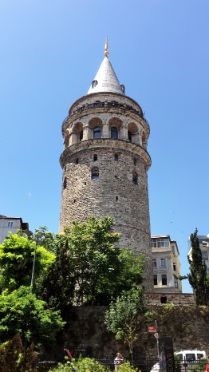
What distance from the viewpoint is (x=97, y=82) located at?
127ft

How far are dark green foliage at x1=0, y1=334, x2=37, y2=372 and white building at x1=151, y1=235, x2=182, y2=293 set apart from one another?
44.0 meters

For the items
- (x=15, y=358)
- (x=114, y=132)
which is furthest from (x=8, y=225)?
(x=15, y=358)

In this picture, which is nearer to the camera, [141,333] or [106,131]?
[141,333]

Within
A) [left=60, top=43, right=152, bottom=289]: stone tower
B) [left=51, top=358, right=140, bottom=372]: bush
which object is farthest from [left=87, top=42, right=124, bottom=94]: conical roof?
[left=51, top=358, right=140, bottom=372]: bush

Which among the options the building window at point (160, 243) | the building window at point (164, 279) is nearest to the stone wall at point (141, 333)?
the building window at point (164, 279)

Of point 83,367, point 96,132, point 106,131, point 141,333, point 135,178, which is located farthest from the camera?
point 96,132

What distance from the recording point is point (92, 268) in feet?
77.6

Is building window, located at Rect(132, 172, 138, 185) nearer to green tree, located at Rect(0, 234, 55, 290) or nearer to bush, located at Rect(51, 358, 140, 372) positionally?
green tree, located at Rect(0, 234, 55, 290)

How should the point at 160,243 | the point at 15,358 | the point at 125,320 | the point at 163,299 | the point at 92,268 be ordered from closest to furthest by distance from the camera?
the point at 15,358 < the point at 125,320 < the point at 92,268 < the point at 163,299 < the point at 160,243

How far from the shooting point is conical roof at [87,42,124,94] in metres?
37.2

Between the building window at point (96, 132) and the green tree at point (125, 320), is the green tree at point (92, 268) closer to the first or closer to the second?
the green tree at point (125, 320)

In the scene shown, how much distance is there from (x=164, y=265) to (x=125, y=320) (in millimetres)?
33547

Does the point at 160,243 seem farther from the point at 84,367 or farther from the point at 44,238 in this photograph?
the point at 84,367

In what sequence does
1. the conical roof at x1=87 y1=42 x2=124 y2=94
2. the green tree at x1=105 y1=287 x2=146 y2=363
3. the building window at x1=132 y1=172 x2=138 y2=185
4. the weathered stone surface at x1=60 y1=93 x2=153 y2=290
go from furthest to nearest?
1. the conical roof at x1=87 y1=42 x2=124 y2=94
2. the building window at x1=132 y1=172 x2=138 y2=185
3. the weathered stone surface at x1=60 y1=93 x2=153 y2=290
4. the green tree at x1=105 y1=287 x2=146 y2=363
